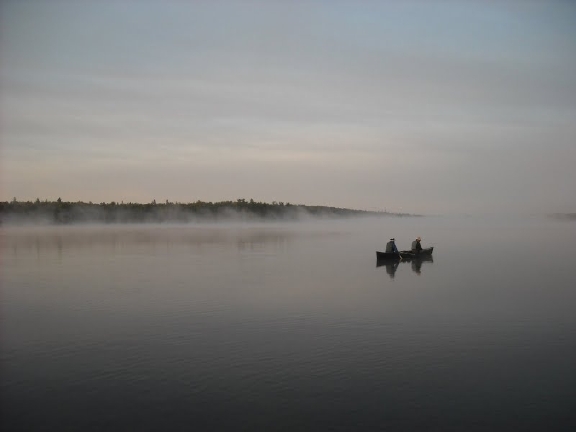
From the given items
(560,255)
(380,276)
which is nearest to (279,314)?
(380,276)

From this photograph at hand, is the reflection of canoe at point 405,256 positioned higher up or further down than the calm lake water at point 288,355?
higher up

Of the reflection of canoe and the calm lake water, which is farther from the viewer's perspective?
the reflection of canoe

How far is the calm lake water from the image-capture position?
1238 cm

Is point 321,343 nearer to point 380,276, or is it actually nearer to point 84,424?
point 84,424

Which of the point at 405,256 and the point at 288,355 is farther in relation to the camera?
the point at 405,256

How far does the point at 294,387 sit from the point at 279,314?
9871 mm

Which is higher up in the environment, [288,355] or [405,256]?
[405,256]

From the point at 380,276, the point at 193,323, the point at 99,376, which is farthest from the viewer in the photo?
the point at 380,276

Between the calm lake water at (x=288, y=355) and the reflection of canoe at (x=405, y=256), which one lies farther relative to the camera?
the reflection of canoe at (x=405, y=256)

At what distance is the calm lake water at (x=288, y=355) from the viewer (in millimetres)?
12375

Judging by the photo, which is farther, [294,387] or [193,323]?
[193,323]

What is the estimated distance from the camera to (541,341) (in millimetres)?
18922

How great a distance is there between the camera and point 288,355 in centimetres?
1703

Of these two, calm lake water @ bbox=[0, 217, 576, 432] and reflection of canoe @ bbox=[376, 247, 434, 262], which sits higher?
reflection of canoe @ bbox=[376, 247, 434, 262]
